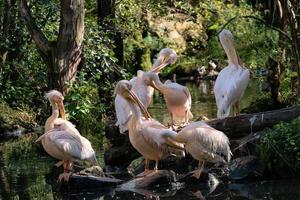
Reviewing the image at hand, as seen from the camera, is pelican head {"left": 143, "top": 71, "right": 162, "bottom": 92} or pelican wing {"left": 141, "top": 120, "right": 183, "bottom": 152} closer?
pelican wing {"left": 141, "top": 120, "right": 183, "bottom": 152}

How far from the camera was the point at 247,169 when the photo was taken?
31.9ft

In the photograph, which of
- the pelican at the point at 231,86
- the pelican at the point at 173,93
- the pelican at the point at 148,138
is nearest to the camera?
the pelican at the point at 148,138

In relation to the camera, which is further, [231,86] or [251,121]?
[231,86]

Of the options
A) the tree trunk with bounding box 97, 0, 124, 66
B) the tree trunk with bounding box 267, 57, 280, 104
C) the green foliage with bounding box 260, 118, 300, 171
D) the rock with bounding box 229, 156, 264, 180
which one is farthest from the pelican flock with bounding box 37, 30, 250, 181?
the tree trunk with bounding box 97, 0, 124, 66

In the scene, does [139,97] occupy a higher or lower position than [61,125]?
higher

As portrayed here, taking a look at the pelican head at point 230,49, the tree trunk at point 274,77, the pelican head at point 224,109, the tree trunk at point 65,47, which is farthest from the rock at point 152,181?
the tree trunk at point 65,47

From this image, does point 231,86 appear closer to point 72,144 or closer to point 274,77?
Answer: point 274,77

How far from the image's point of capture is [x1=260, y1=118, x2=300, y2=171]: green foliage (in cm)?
928

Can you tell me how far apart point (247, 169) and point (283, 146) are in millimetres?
671

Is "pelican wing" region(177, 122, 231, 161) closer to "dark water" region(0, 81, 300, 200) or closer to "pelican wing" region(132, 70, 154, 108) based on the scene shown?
"dark water" region(0, 81, 300, 200)

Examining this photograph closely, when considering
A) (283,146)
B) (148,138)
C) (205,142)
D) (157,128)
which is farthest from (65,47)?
(283,146)

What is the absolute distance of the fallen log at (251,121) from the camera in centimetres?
1014

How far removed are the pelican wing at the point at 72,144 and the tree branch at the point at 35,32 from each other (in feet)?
13.4

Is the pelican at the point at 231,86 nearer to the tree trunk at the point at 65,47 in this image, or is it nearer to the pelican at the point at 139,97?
the pelican at the point at 139,97
